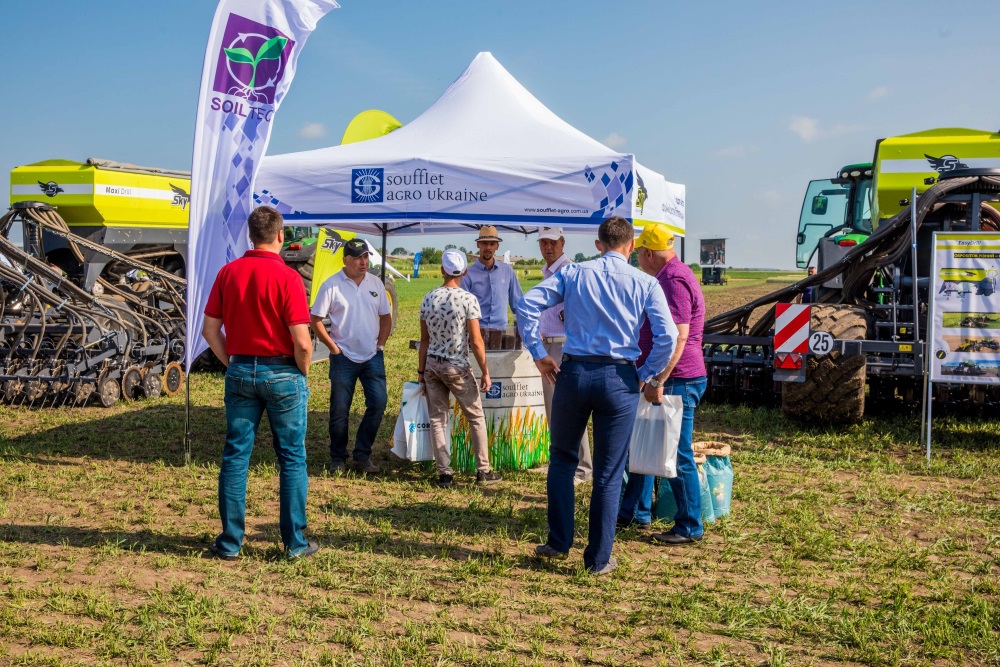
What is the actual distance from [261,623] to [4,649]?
→ 1.01 meters

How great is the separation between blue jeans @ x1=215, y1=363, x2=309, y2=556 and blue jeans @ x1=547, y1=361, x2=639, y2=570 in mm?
1364

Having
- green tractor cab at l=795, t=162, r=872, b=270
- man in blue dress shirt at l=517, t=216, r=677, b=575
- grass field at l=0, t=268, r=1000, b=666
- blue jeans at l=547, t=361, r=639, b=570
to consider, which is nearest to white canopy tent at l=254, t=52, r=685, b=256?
grass field at l=0, t=268, r=1000, b=666

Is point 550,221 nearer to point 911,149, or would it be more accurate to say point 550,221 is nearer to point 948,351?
point 948,351

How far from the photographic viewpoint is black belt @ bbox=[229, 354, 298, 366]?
4711 millimetres

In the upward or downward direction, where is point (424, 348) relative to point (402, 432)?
upward

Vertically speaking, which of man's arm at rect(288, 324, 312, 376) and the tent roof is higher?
the tent roof

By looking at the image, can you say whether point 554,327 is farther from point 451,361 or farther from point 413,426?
point 413,426

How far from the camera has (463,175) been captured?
712 centimetres

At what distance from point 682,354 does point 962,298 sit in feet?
12.0

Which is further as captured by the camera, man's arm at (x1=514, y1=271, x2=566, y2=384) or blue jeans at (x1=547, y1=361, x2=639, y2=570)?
man's arm at (x1=514, y1=271, x2=566, y2=384)

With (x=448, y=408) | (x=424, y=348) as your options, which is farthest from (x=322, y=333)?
(x=448, y=408)

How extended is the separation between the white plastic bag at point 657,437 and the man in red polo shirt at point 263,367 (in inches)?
71.4

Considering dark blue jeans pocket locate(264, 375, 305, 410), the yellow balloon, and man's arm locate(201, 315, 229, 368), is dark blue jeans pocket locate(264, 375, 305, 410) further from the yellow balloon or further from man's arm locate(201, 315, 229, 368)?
the yellow balloon

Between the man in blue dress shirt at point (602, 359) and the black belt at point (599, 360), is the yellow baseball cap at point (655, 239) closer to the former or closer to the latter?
the man in blue dress shirt at point (602, 359)
